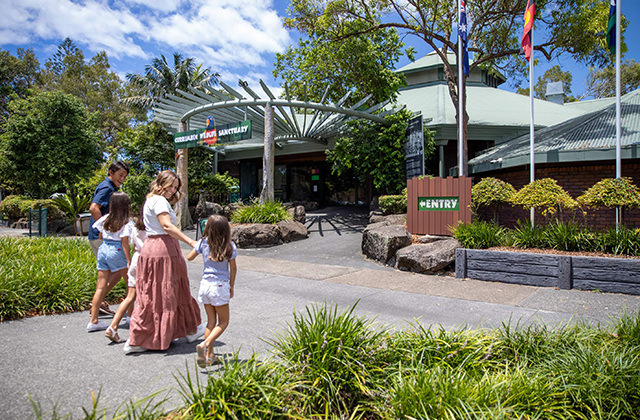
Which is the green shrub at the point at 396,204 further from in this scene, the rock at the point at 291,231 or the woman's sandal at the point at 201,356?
the woman's sandal at the point at 201,356

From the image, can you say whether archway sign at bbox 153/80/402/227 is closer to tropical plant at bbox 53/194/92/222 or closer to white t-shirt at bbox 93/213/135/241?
tropical plant at bbox 53/194/92/222

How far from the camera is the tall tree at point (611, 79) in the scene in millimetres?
29792

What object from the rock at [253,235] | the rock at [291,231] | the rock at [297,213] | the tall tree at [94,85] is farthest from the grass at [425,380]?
the tall tree at [94,85]

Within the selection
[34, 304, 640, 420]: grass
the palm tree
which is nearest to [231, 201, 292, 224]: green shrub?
[34, 304, 640, 420]: grass

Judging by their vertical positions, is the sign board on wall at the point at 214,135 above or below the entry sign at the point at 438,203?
above

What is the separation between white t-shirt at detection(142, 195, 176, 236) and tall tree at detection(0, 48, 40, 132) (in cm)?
3580

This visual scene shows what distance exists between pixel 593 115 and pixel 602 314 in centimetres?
1048

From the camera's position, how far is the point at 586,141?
33.8 feet

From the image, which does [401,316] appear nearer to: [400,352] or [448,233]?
[400,352]

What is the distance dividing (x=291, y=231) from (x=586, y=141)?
8.32 m

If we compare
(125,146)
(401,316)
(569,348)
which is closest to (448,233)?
(401,316)

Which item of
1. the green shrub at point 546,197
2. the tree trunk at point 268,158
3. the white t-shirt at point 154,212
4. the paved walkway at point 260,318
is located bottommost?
the paved walkway at point 260,318

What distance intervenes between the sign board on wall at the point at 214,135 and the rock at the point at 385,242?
544cm

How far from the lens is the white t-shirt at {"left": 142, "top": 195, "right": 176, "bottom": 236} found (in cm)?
361
